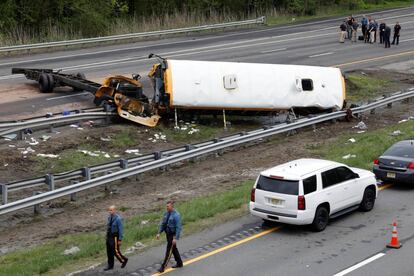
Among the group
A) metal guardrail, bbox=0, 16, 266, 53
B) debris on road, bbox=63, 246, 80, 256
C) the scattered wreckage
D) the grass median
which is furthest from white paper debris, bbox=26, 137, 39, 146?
metal guardrail, bbox=0, 16, 266, 53

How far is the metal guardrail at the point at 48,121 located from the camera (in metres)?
23.6

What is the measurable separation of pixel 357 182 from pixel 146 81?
1806 centimetres

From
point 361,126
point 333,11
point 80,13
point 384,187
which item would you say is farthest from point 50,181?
point 333,11

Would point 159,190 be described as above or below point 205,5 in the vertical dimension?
below

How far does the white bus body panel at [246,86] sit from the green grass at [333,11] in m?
30.0

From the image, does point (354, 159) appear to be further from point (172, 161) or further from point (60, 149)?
point (60, 149)

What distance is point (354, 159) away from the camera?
2284 centimetres

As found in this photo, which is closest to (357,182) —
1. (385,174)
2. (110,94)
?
(385,174)

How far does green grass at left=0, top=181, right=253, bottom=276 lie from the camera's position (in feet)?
46.8

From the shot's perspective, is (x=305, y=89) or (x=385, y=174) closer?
(x=385, y=174)

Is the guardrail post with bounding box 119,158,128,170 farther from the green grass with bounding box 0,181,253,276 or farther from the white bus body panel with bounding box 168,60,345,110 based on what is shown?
the white bus body panel with bounding box 168,60,345,110

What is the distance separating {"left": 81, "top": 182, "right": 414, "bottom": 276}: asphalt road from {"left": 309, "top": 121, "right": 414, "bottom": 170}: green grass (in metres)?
5.30

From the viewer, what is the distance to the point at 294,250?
15039mm

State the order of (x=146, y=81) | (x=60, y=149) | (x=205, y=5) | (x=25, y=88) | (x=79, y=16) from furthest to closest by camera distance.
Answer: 1. (x=205, y=5)
2. (x=79, y=16)
3. (x=146, y=81)
4. (x=25, y=88)
5. (x=60, y=149)
